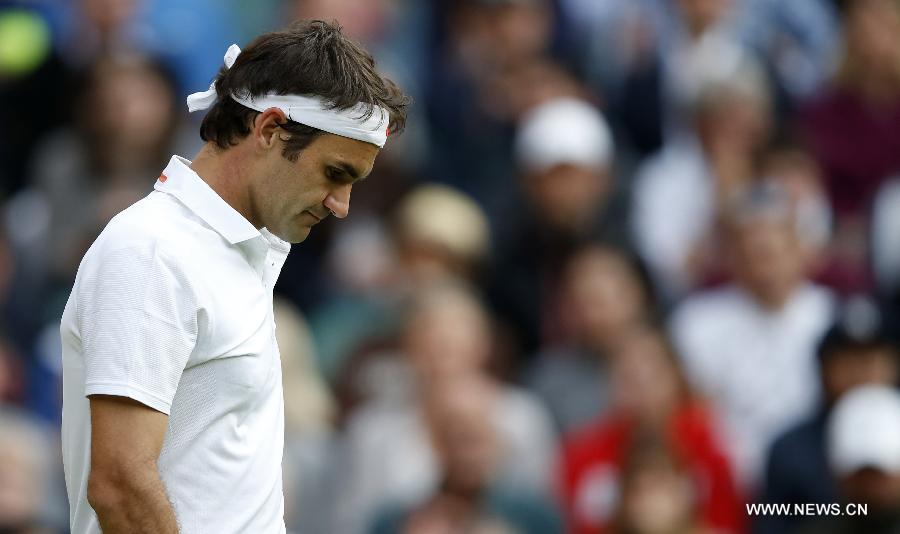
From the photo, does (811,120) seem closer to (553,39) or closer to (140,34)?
(553,39)

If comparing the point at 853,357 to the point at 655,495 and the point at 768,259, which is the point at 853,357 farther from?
the point at 655,495

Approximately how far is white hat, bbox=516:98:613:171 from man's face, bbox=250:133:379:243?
4866mm

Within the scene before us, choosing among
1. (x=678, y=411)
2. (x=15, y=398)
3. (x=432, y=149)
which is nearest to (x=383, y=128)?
(x=678, y=411)

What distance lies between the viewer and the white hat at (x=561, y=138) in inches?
305

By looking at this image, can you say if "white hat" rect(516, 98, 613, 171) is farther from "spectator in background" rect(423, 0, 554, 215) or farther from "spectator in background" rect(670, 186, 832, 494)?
"spectator in background" rect(670, 186, 832, 494)

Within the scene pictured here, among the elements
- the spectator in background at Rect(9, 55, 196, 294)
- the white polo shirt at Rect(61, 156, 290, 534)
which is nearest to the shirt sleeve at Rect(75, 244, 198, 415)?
the white polo shirt at Rect(61, 156, 290, 534)

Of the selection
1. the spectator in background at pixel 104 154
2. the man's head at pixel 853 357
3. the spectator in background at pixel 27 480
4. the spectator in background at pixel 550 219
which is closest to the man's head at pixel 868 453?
the man's head at pixel 853 357

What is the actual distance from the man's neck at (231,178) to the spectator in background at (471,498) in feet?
10.8

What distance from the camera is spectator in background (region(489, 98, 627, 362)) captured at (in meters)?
7.42

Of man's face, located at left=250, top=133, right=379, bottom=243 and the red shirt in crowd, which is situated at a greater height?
the red shirt in crowd

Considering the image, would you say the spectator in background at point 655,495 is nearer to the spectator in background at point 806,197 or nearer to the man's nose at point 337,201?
the spectator in background at point 806,197

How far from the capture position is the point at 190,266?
269cm

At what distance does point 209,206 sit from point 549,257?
479cm

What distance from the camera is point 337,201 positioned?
2.90 m
